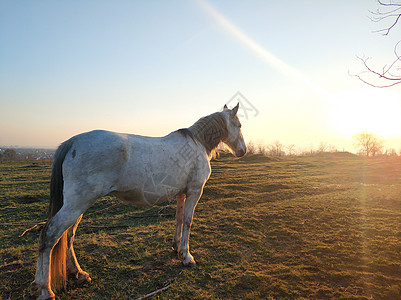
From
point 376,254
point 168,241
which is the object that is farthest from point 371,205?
point 168,241

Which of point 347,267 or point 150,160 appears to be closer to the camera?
point 150,160

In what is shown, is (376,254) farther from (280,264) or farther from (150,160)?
(150,160)

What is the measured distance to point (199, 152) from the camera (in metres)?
4.17

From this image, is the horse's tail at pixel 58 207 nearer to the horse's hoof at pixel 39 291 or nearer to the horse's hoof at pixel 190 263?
the horse's hoof at pixel 39 291

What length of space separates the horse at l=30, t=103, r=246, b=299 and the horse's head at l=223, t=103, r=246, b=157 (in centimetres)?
116

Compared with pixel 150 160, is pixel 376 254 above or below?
below

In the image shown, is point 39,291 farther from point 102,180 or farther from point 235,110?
point 235,110

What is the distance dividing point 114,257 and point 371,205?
9.13m

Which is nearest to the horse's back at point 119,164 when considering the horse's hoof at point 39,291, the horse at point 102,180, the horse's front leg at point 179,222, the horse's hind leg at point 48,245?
the horse at point 102,180

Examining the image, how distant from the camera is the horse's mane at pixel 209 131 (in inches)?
175

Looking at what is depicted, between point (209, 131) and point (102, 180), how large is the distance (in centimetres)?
231

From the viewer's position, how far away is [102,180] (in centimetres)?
299

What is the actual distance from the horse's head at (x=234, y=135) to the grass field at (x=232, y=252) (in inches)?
80.8

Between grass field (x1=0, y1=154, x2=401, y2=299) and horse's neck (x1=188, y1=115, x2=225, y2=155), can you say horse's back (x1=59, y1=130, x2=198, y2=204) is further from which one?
grass field (x1=0, y1=154, x2=401, y2=299)
